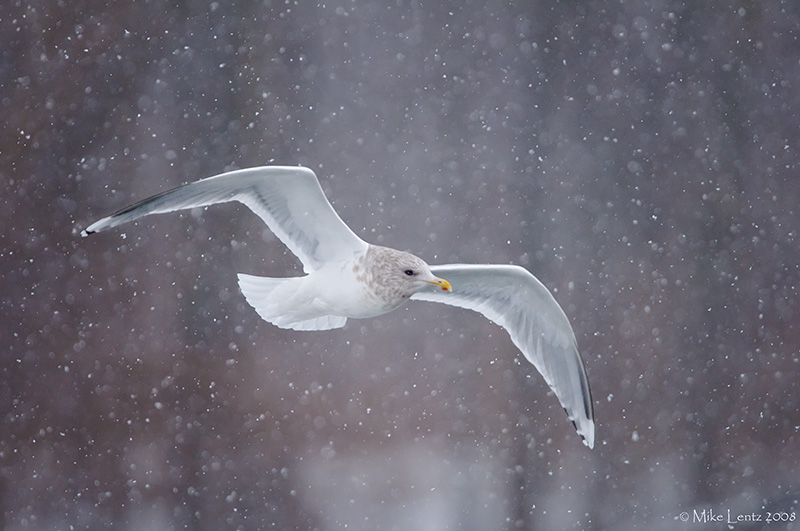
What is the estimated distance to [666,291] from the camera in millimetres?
3516

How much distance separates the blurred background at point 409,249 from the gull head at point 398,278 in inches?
69.5

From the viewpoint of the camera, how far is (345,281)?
165cm

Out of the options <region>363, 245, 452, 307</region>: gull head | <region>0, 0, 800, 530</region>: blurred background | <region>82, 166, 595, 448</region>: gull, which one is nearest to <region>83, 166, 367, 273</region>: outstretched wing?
<region>82, 166, 595, 448</region>: gull

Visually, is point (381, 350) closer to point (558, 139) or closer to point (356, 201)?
point (356, 201)

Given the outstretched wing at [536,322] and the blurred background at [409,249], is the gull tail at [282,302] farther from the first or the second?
the blurred background at [409,249]

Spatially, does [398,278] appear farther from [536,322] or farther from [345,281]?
[536,322]

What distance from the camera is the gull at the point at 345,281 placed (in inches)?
62.4

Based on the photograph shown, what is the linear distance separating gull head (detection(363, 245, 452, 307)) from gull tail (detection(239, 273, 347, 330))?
0.58 ft

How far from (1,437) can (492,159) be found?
7.14 ft

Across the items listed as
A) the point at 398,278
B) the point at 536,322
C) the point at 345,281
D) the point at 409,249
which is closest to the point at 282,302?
the point at 345,281

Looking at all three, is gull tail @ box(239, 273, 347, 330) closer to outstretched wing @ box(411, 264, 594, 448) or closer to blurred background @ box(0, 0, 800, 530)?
outstretched wing @ box(411, 264, 594, 448)

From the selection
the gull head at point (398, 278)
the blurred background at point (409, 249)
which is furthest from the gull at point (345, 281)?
the blurred background at point (409, 249)

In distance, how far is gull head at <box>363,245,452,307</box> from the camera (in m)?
1.57

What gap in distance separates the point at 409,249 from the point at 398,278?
1846 mm
